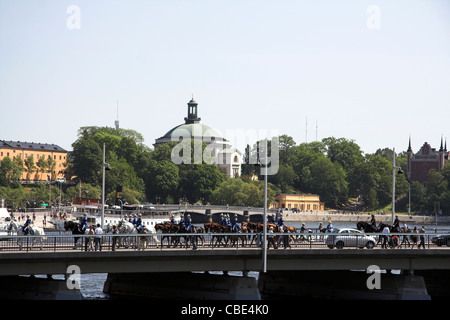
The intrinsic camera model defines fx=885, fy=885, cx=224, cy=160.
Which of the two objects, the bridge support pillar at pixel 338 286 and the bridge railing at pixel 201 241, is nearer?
the bridge railing at pixel 201 241

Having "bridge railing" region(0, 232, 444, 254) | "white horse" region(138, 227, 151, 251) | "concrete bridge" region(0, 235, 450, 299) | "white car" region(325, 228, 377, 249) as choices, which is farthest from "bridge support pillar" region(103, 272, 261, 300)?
"white car" region(325, 228, 377, 249)

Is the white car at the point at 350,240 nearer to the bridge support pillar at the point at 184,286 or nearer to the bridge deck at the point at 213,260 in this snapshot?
the bridge deck at the point at 213,260

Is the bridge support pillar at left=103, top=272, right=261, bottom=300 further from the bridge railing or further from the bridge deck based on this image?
the bridge railing

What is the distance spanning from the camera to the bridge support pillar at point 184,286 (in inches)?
1697

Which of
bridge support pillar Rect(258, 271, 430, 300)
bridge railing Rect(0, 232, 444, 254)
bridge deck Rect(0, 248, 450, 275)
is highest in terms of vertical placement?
bridge railing Rect(0, 232, 444, 254)

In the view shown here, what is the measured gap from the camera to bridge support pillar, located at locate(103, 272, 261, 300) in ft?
141

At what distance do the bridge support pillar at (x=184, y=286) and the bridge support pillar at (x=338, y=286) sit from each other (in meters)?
5.09

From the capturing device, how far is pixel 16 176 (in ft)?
646

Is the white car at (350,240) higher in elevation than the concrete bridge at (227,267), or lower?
higher

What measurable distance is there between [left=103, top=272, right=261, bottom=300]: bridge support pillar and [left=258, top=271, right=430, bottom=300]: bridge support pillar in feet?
16.7

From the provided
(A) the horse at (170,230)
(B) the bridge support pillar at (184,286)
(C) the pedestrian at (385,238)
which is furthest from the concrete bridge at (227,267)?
(C) the pedestrian at (385,238)

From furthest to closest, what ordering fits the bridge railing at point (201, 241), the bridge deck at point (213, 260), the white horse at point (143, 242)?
the white horse at point (143, 242), the bridge railing at point (201, 241), the bridge deck at point (213, 260)
